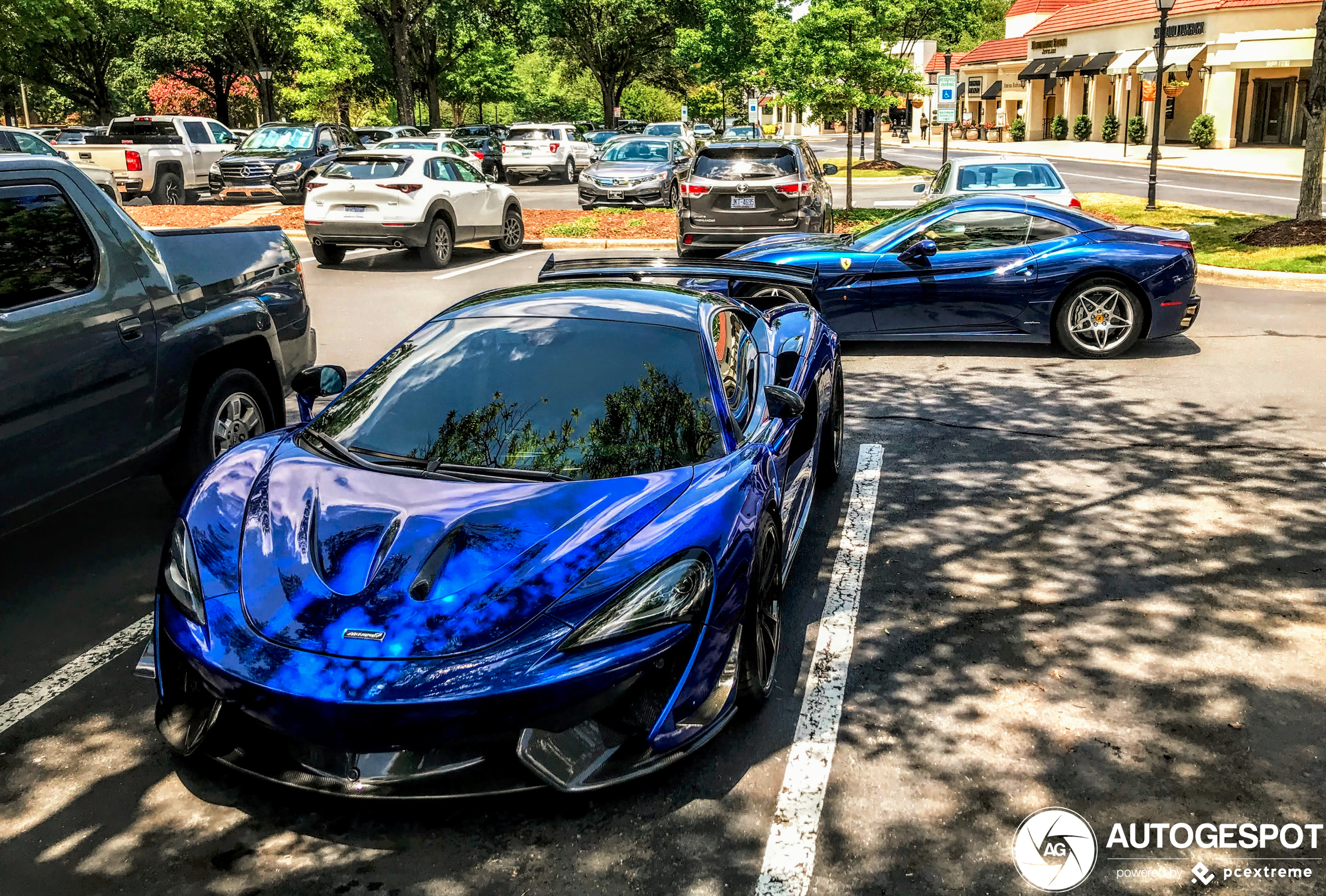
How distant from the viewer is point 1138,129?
51.3m

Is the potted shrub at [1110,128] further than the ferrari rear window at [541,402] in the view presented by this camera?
Yes

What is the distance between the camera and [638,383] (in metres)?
4.40

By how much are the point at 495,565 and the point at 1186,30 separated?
55.0m

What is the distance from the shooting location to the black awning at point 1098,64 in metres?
55.1

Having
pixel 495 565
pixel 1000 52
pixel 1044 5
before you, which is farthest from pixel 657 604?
pixel 1044 5

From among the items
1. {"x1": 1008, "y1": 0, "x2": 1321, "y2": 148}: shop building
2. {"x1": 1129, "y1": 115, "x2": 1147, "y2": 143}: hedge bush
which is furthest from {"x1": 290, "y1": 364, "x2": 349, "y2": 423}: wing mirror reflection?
{"x1": 1129, "y1": 115, "x2": 1147, "y2": 143}: hedge bush

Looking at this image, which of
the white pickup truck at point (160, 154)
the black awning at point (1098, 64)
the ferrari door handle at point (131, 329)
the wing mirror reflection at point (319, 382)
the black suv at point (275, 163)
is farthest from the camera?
the black awning at point (1098, 64)

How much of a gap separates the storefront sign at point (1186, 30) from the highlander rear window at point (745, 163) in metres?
39.3

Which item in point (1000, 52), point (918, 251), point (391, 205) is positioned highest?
point (1000, 52)

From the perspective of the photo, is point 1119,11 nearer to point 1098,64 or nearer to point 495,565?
point 1098,64

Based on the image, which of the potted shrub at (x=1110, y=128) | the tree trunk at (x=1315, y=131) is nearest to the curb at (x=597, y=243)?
the tree trunk at (x=1315, y=131)

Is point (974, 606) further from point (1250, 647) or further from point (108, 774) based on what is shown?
point (108, 774)

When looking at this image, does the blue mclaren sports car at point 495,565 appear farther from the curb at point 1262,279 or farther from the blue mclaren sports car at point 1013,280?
the curb at point 1262,279

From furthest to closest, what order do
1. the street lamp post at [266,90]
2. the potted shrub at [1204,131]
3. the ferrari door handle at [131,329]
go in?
the potted shrub at [1204,131]
the street lamp post at [266,90]
the ferrari door handle at [131,329]
